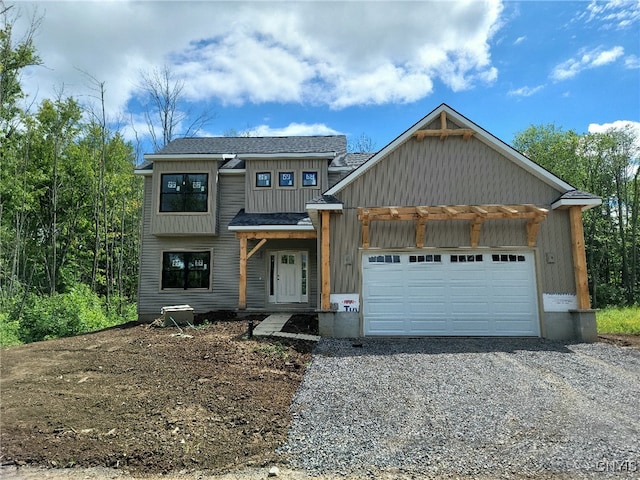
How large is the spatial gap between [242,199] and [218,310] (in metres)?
4.05

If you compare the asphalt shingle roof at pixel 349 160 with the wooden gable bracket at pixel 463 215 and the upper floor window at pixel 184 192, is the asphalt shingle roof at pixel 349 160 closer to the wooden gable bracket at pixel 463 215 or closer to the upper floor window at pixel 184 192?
the upper floor window at pixel 184 192

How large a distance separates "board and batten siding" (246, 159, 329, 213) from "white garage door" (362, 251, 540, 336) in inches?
189

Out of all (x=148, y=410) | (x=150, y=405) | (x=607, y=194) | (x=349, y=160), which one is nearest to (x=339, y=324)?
(x=150, y=405)

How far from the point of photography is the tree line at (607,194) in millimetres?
21516

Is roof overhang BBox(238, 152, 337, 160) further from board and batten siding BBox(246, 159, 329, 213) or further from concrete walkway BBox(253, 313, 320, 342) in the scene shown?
concrete walkway BBox(253, 313, 320, 342)

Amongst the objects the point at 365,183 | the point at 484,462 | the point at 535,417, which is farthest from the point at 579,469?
the point at 365,183

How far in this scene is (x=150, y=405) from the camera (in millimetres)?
4609

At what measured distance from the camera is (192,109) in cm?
2152

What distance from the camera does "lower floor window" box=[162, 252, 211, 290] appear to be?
1380cm

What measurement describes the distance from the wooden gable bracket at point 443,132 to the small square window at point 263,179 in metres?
5.68

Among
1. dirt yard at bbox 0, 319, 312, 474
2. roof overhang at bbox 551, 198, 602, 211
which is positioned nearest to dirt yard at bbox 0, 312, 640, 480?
dirt yard at bbox 0, 319, 312, 474

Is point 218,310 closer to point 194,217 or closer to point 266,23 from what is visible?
point 194,217

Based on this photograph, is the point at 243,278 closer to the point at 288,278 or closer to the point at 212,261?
the point at 288,278

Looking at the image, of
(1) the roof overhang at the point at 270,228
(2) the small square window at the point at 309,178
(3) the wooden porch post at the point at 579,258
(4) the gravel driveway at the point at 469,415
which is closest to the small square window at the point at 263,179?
(2) the small square window at the point at 309,178
